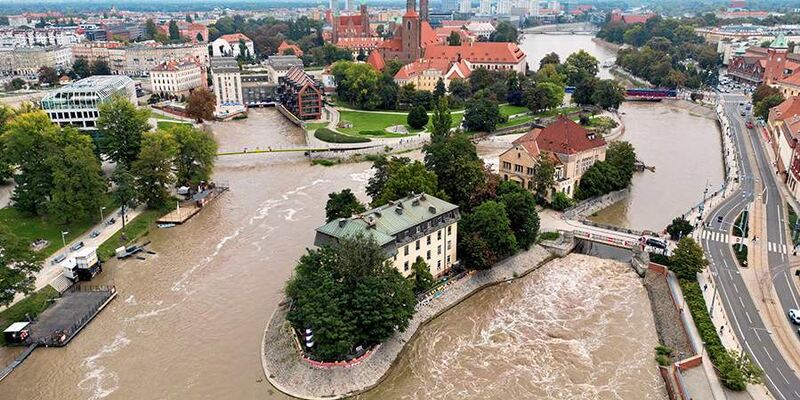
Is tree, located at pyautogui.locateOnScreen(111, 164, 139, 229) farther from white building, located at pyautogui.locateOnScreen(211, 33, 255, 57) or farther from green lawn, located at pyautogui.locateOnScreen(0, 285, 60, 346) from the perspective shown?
white building, located at pyautogui.locateOnScreen(211, 33, 255, 57)

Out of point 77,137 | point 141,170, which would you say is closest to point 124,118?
point 77,137

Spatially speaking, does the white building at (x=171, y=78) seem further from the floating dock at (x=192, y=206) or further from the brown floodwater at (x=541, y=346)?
the brown floodwater at (x=541, y=346)

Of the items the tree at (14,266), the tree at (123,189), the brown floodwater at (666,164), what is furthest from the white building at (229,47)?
the tree at (14,266)

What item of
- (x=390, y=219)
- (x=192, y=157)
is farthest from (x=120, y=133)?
(x=390, y=219)

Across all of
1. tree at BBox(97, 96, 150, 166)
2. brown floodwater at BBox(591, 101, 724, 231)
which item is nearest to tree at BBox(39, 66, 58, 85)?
tree at BBox(97, 96, 150, 166)

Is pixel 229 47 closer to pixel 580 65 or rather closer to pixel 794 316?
pixel 580 65

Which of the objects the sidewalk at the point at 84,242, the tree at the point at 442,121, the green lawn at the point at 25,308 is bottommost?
the sidewalk at the point at 84,242

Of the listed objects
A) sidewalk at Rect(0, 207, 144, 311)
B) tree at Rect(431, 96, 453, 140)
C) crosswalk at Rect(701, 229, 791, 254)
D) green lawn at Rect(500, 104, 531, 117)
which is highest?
tree at Rect(431, 96, 453, 140)
